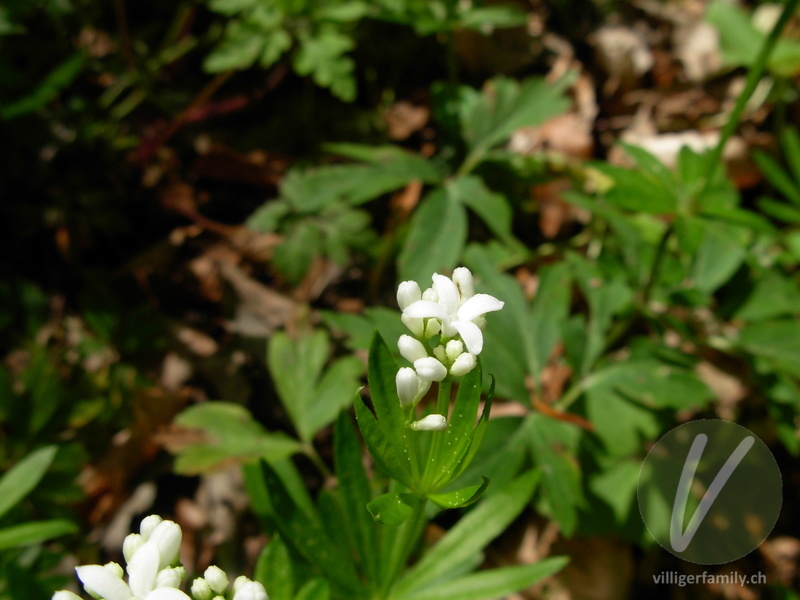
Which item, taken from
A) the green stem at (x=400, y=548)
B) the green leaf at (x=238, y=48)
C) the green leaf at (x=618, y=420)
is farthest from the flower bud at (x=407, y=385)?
the green leaf at (x=238, y=48)

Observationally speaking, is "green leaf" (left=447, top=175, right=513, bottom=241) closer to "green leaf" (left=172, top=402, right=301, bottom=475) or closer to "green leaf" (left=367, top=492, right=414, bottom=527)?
"green leaf" (left=172, top=402, right=301, bottom=475)

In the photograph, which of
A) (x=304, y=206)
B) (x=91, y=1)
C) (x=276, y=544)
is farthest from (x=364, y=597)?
(x=91, y=1)

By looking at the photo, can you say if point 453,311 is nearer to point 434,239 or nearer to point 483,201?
point 434,239

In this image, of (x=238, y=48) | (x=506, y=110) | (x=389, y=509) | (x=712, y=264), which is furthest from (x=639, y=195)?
(x=238, y=48)

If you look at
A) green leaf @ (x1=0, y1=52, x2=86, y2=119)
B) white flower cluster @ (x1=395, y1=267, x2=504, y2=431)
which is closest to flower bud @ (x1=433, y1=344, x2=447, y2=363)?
white flower cluster @ (x1=395, y1=267, x2=504, y2=431)

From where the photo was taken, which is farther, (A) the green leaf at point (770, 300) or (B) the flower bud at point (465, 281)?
(A) the green leaf at point (770, 300)

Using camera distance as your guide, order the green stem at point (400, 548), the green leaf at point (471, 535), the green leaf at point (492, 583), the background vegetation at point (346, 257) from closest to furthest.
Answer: the green stem at point (400, 548)
the green leaf at point (492, 583)
the green leaf at point (471, 535)
the background vegetation at point (346, 257)

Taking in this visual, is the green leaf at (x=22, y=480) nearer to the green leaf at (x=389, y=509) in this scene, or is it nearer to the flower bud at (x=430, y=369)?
the green leaf at (x=389, y=509)
